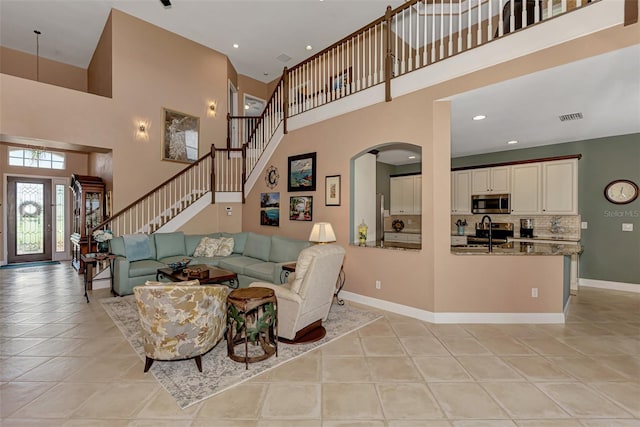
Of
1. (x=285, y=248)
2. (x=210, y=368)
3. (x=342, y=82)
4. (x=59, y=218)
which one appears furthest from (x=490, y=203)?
(x=59, y=218)

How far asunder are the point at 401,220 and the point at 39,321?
7528 mm

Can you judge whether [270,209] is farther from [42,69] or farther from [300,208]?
[42,69]

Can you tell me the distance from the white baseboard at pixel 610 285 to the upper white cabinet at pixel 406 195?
3.53 metres

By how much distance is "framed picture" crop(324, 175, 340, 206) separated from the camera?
196 inches

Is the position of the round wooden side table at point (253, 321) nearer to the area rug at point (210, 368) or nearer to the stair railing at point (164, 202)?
the area rug at point (210, 368)

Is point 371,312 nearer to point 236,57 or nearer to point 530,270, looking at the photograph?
point 530,270

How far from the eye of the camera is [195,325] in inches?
98.3

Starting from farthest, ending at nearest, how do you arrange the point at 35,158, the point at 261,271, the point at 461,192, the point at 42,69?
the point at 35,158, the point at 42,69, the point at 461,192, the point at 261,271

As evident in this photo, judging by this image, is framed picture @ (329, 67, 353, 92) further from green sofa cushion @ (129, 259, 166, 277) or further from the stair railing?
green sofa cushion @ (129, 259, 166, 277)

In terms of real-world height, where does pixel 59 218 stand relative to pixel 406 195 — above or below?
below

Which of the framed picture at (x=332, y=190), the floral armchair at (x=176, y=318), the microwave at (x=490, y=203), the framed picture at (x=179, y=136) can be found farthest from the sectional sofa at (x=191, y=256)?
the microwave at (x=490, y=203)

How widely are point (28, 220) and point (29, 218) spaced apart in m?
0.06

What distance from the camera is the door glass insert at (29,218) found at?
797 centimetres

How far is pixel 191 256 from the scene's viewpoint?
19.3ft
